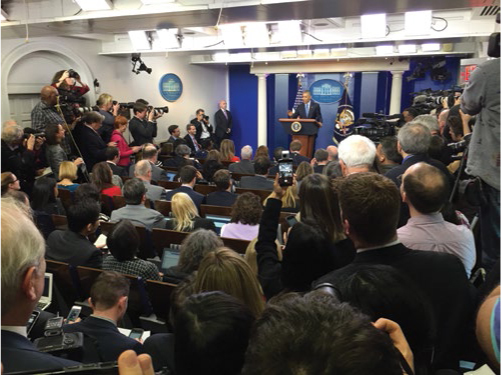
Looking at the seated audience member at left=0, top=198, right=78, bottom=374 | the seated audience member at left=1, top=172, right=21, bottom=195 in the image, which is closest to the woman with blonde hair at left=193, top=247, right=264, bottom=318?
the seated audience member at left=0, top=198, right=78, bottom=374

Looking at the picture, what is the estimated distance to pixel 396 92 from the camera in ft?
29.6

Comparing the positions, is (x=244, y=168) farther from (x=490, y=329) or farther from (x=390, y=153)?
(x=490, y=329)

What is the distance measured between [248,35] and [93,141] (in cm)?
268

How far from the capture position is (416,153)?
2605mm

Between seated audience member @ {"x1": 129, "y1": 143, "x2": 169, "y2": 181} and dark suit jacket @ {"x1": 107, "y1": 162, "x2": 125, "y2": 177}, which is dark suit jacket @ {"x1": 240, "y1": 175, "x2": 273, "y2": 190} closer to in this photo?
seated audience member @ {"x1": 129, "y1": 143, "x2": 169, "y2": 181}

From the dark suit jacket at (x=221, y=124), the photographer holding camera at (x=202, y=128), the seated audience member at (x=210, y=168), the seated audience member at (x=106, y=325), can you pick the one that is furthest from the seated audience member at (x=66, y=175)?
the dark suit jacket at (x=221, y=124)

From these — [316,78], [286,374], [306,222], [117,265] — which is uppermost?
[316,78]

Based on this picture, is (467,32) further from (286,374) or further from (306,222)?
(286,374)

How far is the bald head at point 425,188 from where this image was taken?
1588mm

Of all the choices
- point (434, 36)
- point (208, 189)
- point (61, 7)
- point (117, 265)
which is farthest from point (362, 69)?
point (117, 265)

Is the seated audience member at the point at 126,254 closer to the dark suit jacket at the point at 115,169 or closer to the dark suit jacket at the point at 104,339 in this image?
the dark suit jacket at the point at 104,339

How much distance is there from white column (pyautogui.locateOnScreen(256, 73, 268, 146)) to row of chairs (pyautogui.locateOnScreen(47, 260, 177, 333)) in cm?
855

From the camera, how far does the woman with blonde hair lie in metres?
1.29

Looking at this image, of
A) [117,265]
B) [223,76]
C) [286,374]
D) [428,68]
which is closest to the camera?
[286,374]
